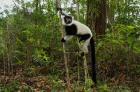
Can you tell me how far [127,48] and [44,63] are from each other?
252 cm

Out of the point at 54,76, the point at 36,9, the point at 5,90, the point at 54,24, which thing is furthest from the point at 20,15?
the point at 5,90

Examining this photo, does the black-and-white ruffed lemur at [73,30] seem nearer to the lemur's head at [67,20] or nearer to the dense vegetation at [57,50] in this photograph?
the lemur's head at [67,20]

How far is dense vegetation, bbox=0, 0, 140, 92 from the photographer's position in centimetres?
884

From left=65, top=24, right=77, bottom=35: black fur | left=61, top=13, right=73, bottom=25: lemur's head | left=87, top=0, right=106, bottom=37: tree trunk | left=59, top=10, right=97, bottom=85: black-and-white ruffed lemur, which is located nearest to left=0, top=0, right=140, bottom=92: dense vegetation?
left=87, top=0, right=106, bottom=37: tree trunk

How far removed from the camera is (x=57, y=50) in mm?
11039

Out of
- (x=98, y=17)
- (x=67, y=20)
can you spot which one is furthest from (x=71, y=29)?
(x=98, y=17)

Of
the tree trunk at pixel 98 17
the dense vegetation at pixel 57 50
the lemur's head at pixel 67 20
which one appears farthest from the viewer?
the tree trunk at pixel 98 17

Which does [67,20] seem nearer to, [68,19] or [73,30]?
[68,19]

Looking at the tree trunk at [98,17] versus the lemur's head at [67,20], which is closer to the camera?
the lemur's head at [67,20]

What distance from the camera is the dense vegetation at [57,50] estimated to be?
8.84 m

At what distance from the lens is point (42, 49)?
420 inches

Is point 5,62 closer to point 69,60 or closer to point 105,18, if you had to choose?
point 69,60

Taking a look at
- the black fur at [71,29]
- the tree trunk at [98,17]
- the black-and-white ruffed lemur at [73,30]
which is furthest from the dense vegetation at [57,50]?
the black fur at [71,29]

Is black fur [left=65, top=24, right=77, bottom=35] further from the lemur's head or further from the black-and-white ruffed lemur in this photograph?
the lemur's head
